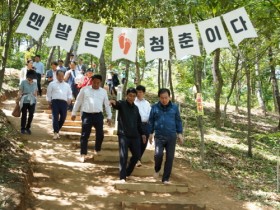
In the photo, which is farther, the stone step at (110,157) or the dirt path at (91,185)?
the stone step at (110,157)

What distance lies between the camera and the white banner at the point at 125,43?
7.10 m

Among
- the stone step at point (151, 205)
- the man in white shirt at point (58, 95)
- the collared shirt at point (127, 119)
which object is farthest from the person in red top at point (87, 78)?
the stone step at point (151, 205)

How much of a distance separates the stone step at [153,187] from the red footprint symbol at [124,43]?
2602 millimetres

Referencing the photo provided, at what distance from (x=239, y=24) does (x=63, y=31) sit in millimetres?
3369

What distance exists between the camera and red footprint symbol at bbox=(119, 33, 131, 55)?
23.4 ft

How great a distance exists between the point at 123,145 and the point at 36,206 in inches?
67.4

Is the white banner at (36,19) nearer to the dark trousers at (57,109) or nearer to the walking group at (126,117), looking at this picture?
the walking group at (126,117)

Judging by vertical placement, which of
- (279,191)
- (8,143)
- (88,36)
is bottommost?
(279,191)

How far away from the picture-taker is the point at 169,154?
6.21 m

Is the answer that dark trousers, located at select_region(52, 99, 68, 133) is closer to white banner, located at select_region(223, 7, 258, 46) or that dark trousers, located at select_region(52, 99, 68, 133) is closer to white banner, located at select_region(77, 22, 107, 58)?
white banner, located at select_region(77, 22, 107, 58)

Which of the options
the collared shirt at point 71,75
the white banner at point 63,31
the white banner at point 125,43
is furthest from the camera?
the collared shirt at point 71,75

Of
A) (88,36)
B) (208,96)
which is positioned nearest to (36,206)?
(88,36)

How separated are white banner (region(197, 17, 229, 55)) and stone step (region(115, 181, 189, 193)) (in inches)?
105

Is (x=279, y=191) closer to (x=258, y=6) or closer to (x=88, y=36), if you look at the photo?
(x=258, y=6)
